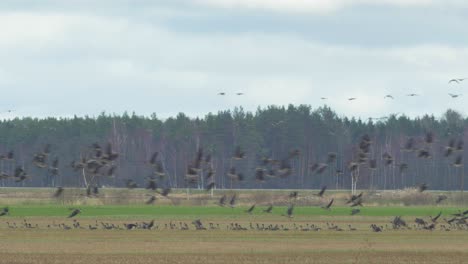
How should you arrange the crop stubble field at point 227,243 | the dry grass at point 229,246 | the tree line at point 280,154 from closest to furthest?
the dry grass at point 229,246, the crop stubble field at point 227,243, the tree line at point 280,154

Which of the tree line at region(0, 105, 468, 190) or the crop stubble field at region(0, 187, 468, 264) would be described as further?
the tree line at region(0, 105, 468, 190)

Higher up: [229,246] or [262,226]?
[262,226]

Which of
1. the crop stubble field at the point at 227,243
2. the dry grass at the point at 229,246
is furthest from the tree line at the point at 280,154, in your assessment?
the dry grass at the point at 229,246

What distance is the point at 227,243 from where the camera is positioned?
66.1m

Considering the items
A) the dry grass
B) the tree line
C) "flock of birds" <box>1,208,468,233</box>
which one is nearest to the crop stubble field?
the dry grass

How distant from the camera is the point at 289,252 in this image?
196 feet

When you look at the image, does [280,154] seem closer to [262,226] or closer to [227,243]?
[262,226]

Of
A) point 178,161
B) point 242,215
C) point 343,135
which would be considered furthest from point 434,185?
point 242,215

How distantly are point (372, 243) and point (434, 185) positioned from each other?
389ft

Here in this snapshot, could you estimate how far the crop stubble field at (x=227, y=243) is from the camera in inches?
2202

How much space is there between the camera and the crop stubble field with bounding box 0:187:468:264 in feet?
184

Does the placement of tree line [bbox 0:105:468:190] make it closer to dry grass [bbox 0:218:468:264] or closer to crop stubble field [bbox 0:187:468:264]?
crop stubble field [bbox 0:187:468:264]

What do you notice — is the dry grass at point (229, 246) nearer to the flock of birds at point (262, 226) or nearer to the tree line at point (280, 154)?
the flock of birds at point (262, 226)

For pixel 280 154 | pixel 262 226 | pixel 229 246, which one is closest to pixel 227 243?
pixel 229 246
